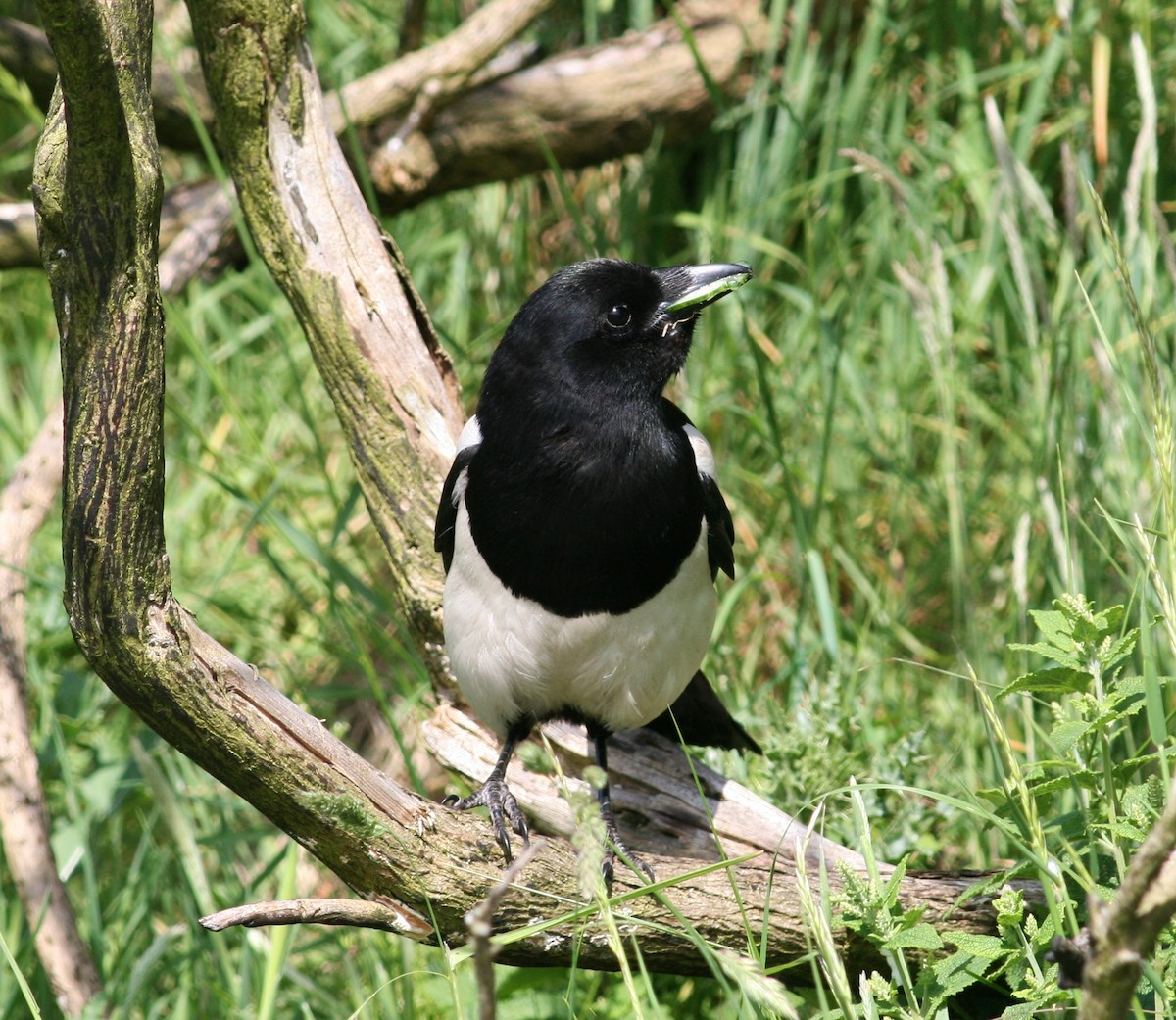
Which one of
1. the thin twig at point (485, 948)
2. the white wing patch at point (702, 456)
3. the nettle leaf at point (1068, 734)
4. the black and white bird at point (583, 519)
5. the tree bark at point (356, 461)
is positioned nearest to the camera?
the thin twig at point (485, 948)

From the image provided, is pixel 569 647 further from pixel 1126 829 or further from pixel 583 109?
pixel 583 109

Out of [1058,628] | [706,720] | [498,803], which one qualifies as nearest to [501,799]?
[498,803]

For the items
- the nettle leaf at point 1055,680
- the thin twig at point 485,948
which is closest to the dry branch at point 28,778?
the thin twig at point 485,948

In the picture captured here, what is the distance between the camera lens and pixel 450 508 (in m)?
2.40

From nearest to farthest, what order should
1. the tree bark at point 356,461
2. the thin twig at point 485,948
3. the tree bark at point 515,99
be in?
the thin twig at point 485,948 < the tree bark at point 356,461 < the tree bark at point 515,99

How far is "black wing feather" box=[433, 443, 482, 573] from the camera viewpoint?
7.79 ft

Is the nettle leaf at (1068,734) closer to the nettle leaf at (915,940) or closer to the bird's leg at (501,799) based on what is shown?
the nettle leaf at (915,940)

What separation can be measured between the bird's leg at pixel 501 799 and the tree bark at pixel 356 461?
67 millimetres

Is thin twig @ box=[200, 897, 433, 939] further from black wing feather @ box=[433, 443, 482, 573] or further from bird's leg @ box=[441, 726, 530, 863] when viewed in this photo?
black wing feather @ box=[433, 443, 482, 573]

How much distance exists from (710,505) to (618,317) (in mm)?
403

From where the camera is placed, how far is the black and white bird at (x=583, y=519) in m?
2.23

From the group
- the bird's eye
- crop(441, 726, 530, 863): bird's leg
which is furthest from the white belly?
the bird's eye

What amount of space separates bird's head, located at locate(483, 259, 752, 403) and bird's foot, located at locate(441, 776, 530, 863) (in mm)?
721

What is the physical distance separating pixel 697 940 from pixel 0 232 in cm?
267
